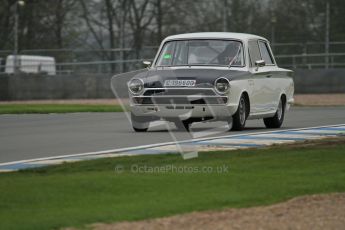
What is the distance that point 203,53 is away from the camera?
57.2ft

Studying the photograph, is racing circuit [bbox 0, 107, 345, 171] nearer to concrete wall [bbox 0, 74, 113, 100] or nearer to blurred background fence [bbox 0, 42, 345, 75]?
concrete wall [bbox 0, 74, 113, 100]

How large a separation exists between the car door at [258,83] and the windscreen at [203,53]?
310mm

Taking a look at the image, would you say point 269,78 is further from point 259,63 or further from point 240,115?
point 240,115

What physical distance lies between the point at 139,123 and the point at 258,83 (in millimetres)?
2125

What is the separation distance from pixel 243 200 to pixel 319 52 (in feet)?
116

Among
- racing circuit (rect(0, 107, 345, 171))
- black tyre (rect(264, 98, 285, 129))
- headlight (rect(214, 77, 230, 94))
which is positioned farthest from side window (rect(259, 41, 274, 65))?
headlight (rect(214, 77, 230, 94))

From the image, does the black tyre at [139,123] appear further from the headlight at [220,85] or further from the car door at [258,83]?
the car door at [258,83]

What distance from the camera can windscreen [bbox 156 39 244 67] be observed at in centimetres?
1731

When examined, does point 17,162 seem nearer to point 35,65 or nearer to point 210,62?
point 210,62

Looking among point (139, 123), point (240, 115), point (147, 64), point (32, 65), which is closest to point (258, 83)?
point (240, 115)

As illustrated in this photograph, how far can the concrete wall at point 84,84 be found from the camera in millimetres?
41625

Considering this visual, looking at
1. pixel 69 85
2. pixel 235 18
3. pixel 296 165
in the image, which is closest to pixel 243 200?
pixel 296 165

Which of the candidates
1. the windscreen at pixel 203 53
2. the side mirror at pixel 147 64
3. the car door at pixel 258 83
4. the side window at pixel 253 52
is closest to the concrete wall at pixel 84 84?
the side window at pixel 253 52

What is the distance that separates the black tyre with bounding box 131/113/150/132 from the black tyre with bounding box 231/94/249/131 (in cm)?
137
